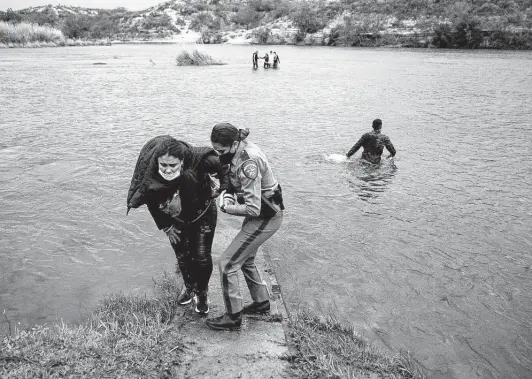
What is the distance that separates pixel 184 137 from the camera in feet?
47.0

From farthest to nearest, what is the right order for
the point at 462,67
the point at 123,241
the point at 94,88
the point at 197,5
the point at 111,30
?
the point at 197,5 → the point at 111,30 → the point at 462,67 → the point at 94,88 → the point at 123,241

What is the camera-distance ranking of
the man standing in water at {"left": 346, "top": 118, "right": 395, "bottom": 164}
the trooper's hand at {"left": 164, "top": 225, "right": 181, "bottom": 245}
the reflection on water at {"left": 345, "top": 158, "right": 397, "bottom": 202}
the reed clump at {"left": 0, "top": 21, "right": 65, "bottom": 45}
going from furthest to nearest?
the reed clump at {"left": 0, "top": 21, "right": 65, "bottom": 45} < the man standing in water at {"left": 346, "top": 118, "right": 395, "bottom": 164} < the reflection on water at {"left": 345, "top": 158, "right": 397, "bottom": 202} < the trooper's hand at {"left": 164, "top": 225, "right": 181, "bottom": 245}

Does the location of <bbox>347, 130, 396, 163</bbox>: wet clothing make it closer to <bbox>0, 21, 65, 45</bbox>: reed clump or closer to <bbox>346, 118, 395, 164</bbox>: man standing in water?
<bbox>346, 118, 395, 164</bbox>: man standing in water

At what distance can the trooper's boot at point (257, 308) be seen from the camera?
458 cm

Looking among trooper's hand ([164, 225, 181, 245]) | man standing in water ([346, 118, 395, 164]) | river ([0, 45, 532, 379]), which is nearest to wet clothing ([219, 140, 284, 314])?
trooper's hand ([164, 225, 181, 245])

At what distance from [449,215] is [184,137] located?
901 centimetres

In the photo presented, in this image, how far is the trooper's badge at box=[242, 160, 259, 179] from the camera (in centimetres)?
374

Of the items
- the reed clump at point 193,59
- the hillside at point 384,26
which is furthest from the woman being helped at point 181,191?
the hillside at point 384,26

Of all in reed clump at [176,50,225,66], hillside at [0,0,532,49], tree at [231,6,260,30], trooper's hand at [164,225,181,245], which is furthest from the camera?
tree at [231,6,260,30]

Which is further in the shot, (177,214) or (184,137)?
(184,137)

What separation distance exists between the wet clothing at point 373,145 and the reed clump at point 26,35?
260ft

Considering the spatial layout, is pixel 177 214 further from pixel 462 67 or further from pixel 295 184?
pixel 462 67

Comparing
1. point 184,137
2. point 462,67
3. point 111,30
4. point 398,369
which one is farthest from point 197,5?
point 398,369

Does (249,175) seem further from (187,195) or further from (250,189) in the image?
(187,195)
